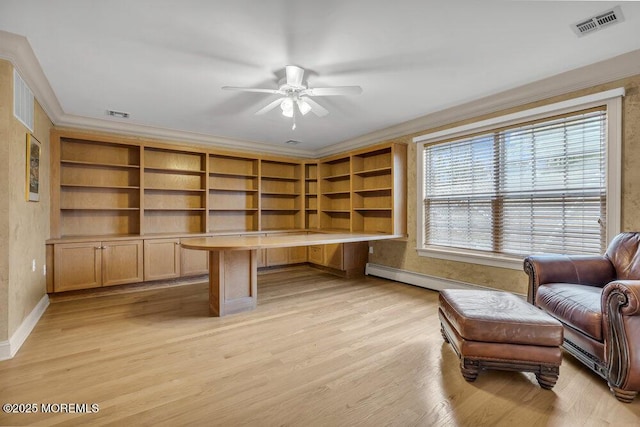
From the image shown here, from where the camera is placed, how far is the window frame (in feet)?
8.54

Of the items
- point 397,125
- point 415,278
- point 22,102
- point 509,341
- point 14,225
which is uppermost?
point 397,125

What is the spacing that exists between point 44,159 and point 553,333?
205 inches

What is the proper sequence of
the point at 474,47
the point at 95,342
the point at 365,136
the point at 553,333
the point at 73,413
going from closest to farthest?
the point at 73,413
the point at 553,333
the point at 474,47
the point at 95,342
the point at 365,136

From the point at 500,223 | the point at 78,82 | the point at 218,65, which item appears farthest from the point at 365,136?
the point at 78,82

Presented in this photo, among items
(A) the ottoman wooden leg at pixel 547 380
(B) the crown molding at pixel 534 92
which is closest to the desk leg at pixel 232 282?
(A) the ottoman wooden leg at pixel 547 380

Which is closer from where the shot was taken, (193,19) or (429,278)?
(193,19)

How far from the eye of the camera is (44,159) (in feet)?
11.4

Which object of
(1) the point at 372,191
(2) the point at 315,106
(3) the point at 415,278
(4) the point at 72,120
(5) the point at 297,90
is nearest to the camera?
(5) the point at 297,90

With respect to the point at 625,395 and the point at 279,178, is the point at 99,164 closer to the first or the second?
the point at 279,178

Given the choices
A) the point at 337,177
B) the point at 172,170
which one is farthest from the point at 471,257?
the point at 172,170

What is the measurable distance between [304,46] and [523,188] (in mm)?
2785

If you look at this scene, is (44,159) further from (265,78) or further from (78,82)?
(265,78)

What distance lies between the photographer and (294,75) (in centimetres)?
262

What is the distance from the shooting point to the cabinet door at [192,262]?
4477mm
